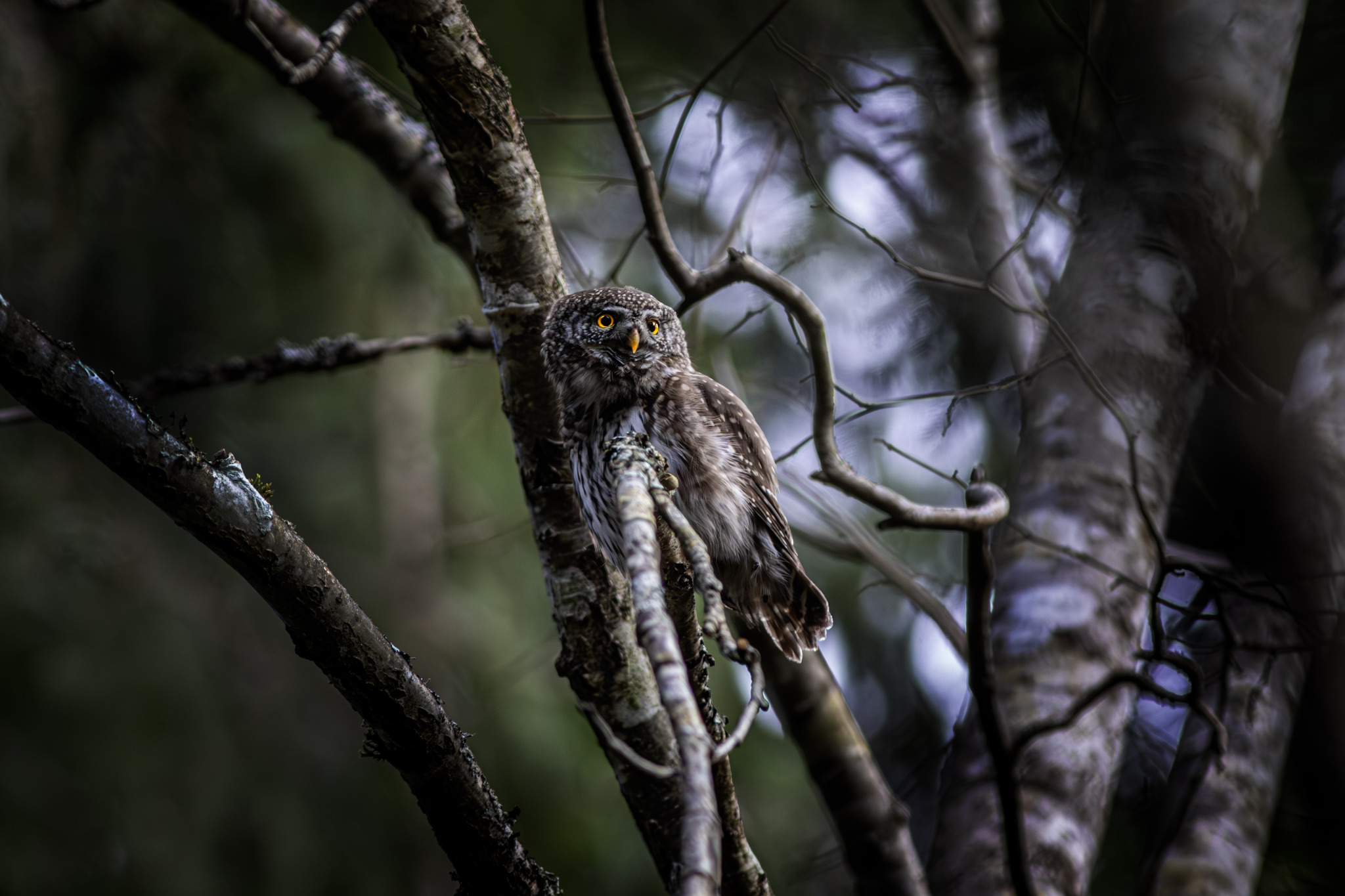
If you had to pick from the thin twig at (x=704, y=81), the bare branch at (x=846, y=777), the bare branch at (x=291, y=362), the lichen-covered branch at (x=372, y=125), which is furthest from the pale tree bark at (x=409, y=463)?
the thin twig at (x=704, y=81)

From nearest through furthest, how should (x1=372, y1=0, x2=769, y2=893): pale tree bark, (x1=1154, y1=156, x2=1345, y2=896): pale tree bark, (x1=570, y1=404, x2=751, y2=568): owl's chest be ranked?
1. (x1=372, y1=0, x2=769, y2=893): pale tree bark
2. (x1=570, y1=404, x2=751, y2=568): owl's chest
3. (x1=1154, y1=156, x2=1345, y2=896): pale tree bark

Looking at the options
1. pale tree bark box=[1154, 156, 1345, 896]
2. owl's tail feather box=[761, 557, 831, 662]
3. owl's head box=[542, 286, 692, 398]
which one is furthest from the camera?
pale tree bark box=[1154, 156, 1345, 896]

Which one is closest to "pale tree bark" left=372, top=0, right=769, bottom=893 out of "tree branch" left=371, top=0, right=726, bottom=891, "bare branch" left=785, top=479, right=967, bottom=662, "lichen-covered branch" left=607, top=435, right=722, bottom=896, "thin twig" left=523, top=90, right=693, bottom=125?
"tree branch" left=371, top=0, right=726, bottom=891

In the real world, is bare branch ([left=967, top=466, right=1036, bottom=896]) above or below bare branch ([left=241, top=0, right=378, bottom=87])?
below

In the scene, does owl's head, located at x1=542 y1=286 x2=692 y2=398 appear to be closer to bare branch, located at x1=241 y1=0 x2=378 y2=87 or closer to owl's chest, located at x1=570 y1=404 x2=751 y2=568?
owl's chest, located at x1=570 y1=404 x2=751 y2=568

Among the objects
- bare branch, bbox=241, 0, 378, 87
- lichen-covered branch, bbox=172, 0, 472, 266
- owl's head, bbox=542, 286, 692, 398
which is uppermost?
lichen-covered branch, bbox=172, 0, 472, 266

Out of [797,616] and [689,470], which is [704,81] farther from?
[797,616]

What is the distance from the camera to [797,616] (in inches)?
114

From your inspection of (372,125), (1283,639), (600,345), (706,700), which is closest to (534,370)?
(600,345)

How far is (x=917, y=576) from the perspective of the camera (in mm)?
3832

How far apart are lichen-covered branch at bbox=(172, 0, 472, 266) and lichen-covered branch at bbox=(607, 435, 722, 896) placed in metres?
2.09

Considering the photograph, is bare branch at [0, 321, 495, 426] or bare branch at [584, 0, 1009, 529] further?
bare branch at [0, 321, 495, 426]

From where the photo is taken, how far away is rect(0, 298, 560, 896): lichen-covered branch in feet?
4.47

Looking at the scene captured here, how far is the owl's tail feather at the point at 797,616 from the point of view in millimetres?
2840
